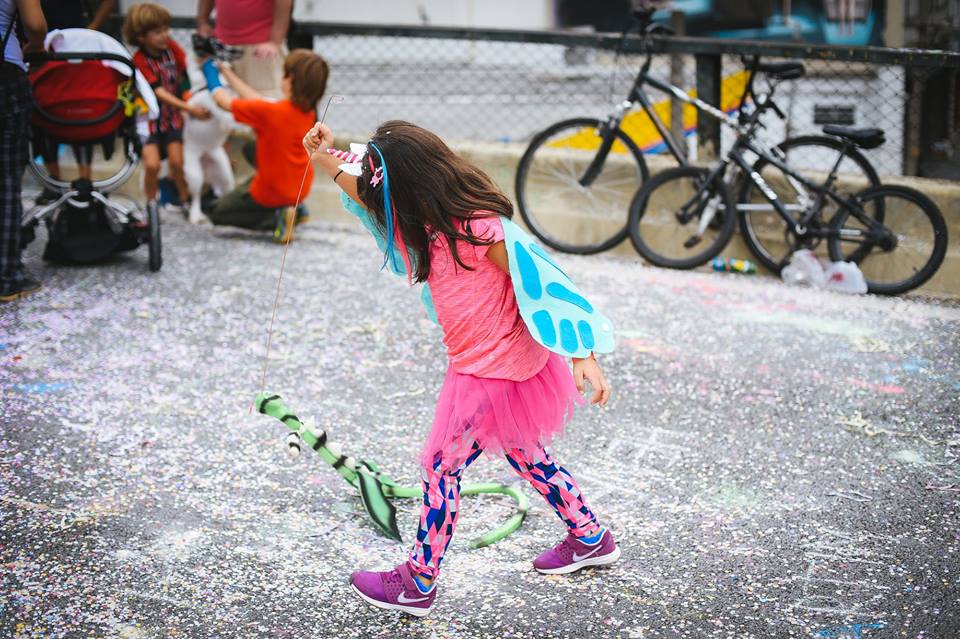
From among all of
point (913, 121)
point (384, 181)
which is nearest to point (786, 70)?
point (913, 121)

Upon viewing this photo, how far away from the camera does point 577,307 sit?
293 cm

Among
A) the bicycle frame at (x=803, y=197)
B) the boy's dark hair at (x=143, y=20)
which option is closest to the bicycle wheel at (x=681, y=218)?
the bicycle frame at (x=803, y=197)

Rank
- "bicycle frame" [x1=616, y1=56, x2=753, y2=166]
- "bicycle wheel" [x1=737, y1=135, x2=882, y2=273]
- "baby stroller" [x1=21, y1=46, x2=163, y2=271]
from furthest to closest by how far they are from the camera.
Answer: "bicycle frame" [x1=616, y1=56, x2=753, y2=166], "bicycle wheel" [x1=737, y1=135, x2=882, y2=273], "baby stroller" [x1=21, y1=46, x2=163, y2=271]

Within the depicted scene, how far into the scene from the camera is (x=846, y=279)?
20.5 ft

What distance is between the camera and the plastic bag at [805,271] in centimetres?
636

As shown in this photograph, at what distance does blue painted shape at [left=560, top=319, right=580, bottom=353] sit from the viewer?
2.88 metres

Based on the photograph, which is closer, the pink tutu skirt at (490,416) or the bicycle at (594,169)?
the pink tutu skirt at (490,416)

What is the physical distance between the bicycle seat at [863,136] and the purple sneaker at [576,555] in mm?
3810

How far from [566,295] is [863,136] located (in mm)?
3931

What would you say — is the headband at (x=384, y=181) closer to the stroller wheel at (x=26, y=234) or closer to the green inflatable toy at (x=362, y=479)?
the green inflatable toy at (x=362, y=479)

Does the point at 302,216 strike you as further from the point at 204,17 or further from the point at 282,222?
the point at 204,17

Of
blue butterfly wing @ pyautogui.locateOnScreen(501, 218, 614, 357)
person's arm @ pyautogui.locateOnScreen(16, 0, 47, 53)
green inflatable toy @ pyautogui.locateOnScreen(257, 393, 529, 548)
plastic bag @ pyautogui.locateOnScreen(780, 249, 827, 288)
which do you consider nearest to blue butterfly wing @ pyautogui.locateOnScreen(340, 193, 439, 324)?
blue butterfly wing @ pyautogui.locateOnScreen(501, 218, 614, 357)

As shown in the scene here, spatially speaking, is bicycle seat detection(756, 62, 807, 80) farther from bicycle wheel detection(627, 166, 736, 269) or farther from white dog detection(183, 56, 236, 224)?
white dog detection(183, 56, 236, 224)

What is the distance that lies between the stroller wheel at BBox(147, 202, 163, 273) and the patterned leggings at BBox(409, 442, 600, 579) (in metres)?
3.78
